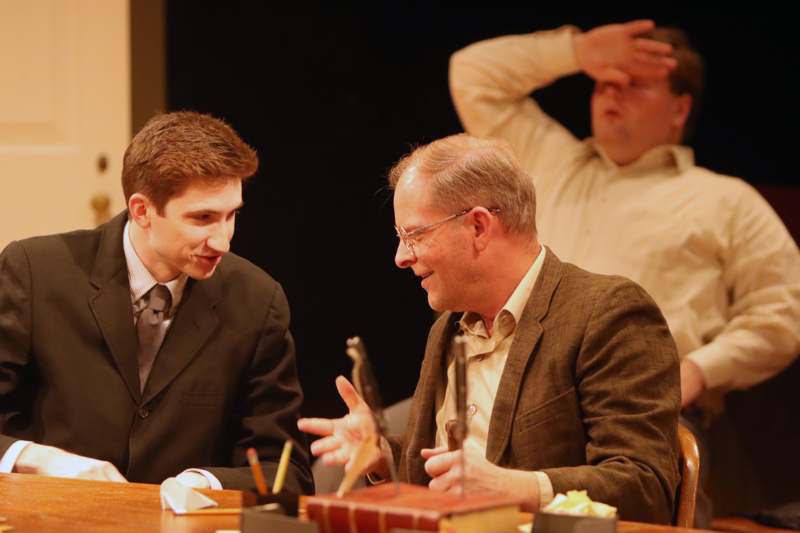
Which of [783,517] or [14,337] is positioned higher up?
[14,337]

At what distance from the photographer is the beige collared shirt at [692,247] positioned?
12.3 ft

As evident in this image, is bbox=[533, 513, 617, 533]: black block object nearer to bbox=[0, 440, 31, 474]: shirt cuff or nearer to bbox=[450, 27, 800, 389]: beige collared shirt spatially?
bbox=[0, 440, 31, 474]: shirt cuff

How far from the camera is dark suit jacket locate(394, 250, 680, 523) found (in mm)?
2129

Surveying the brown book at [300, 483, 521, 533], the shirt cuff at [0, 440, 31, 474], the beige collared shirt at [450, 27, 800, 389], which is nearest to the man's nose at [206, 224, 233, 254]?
the shirt cuff at [0, 440, 31, 474]

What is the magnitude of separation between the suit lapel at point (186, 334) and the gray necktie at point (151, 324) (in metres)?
0.03

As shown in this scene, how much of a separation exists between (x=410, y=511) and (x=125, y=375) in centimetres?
123

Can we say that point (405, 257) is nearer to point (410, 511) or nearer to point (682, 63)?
point (410, 511)

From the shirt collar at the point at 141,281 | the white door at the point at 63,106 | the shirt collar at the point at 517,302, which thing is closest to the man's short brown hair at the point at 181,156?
the shirt collar at the point at 141,281

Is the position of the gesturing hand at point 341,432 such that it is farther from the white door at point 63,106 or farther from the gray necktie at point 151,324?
the white door at point 63,106

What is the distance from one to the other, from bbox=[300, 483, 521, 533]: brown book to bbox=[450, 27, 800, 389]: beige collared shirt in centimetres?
215

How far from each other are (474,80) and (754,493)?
5.45ft

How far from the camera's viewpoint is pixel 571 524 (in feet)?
5.32

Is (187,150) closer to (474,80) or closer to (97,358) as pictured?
(97,358)

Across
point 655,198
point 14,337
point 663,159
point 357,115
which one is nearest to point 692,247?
point 655,198
